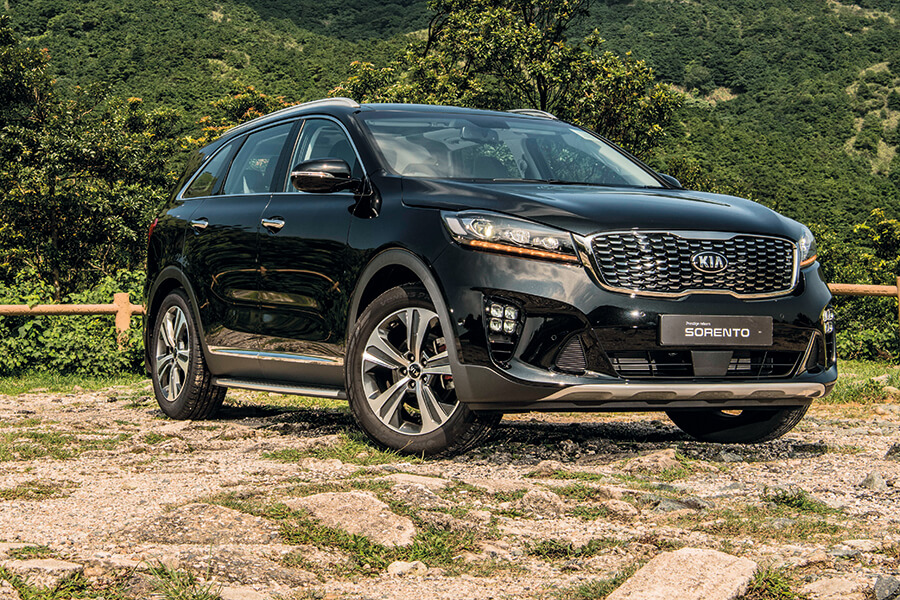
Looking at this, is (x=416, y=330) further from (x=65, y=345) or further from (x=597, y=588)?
(x=65, y=345)

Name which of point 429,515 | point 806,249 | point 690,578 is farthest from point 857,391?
point 690,578

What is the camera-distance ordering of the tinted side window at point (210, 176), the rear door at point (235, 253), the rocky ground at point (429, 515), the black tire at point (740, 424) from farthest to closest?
the tinted side window at point (210, 176)
the rear door at point (235, 253)
the black tire at point (740, 424)
the rocky ground at point (429, 515)

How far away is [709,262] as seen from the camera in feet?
16.3

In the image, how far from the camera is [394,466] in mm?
4906

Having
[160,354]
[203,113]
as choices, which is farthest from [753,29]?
[160,354]

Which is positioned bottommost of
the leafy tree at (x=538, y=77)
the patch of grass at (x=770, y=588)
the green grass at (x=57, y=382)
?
the green grass at (x=57, y=382)

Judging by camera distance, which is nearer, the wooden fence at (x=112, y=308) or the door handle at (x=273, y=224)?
the door handle at (x=273, y=224)

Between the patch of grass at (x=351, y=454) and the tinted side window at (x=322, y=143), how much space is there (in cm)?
149

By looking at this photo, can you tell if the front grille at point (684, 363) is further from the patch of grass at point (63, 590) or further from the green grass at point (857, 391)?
the green grass at point (857, 391)

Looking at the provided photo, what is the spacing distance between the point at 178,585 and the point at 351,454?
2.49 meters

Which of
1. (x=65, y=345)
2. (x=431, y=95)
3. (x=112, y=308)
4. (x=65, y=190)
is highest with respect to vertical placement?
(x=431, y=95)

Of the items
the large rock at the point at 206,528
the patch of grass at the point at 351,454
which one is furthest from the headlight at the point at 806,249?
the large rock at the point at 206,528

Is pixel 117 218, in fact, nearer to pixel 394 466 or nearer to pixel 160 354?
pixel 160 354

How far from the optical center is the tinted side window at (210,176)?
749 cm
